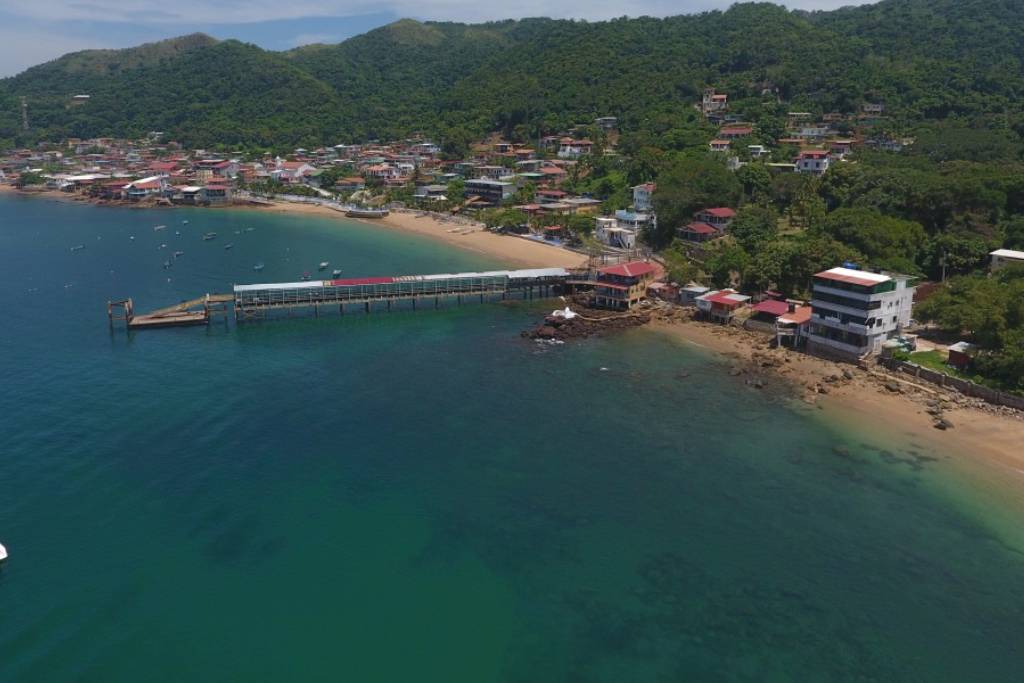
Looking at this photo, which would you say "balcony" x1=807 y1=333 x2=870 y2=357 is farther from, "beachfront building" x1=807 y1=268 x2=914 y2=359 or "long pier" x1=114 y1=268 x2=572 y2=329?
"long pier" x1=114 y1=268 x2=572 y2=329

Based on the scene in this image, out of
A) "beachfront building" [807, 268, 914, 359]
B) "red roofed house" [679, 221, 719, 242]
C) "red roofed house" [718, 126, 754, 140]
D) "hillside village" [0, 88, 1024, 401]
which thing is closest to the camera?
"beachfront building" [807, 268, 914, 359]

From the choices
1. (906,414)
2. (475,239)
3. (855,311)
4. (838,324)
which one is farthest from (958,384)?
(475,239)

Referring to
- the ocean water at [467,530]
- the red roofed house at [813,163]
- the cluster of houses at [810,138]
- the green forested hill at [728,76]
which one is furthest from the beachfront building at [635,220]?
the ocean water at [467,530]

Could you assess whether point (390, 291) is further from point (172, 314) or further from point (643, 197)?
point (643, 197)

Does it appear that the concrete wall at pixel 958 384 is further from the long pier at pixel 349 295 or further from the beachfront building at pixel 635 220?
the beachfront building at pixel 635 220

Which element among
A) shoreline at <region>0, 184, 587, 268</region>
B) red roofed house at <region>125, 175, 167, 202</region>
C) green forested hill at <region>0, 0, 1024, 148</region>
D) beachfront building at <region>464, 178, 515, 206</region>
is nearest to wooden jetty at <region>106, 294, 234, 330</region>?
shoreline at <region>0, 184, 587, 268</region>

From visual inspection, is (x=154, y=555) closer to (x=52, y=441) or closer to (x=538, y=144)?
(x=52, y=441)

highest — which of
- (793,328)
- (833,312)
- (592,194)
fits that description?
(592,194)
